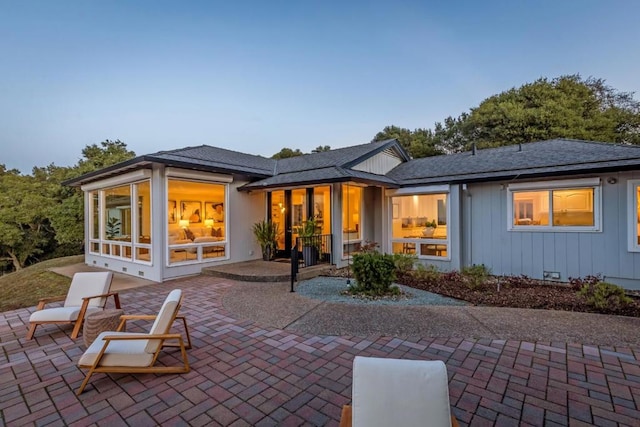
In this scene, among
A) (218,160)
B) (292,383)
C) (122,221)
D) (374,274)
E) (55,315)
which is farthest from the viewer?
(218,160)

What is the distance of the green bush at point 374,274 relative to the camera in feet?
19.6

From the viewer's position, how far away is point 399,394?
1544 mm

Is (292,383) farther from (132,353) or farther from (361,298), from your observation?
(361,298)

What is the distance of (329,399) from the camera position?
2574 mm

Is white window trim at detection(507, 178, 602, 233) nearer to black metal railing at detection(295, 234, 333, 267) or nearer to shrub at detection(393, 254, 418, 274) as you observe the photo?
shrub at detection(393, 254, 418, 274)

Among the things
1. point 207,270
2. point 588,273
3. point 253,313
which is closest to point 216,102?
point 207,270

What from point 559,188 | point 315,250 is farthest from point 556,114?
point 315,250

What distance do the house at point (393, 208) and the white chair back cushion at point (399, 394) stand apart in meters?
6.50

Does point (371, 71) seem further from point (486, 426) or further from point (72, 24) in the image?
point (486, 426)

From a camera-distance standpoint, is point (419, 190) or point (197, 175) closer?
point (197, 175)

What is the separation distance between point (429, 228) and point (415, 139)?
59.2 ft

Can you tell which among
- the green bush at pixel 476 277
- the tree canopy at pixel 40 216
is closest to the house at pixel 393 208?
the green bush at pixel 476 277

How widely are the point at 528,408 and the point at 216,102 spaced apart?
15658 mm

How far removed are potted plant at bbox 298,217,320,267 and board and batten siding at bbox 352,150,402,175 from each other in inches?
95.9
